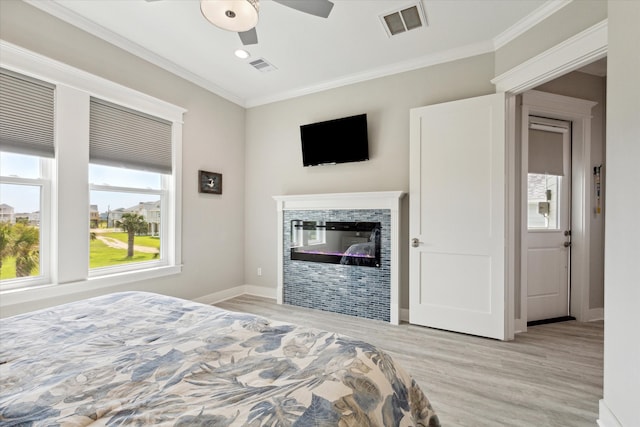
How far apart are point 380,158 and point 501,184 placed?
133 cm

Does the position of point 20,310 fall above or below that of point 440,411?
above

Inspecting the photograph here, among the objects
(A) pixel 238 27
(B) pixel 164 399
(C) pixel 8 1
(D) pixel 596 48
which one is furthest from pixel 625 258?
(C) pixel 8 1

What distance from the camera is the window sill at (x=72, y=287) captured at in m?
2.22

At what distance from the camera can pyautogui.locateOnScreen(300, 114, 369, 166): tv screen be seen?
3537mm

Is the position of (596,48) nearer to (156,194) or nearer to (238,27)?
(238,27)

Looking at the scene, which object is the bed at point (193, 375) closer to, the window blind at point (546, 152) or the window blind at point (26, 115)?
the window blind at point (26, 115)

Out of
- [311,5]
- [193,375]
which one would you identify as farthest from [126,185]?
[193,375]

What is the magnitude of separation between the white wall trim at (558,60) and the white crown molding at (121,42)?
3372 mm

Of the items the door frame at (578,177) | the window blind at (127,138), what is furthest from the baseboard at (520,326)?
the window blind at (127,138)

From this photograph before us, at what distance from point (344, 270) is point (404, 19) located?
267cm

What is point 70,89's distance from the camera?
2.52 metres

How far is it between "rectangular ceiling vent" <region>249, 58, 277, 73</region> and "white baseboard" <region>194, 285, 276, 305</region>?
2934 mm

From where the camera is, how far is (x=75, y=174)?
2570 millimetres

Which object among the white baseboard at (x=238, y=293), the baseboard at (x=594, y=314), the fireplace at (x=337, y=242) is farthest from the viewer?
the white baseboard at (x=238, y=293)
